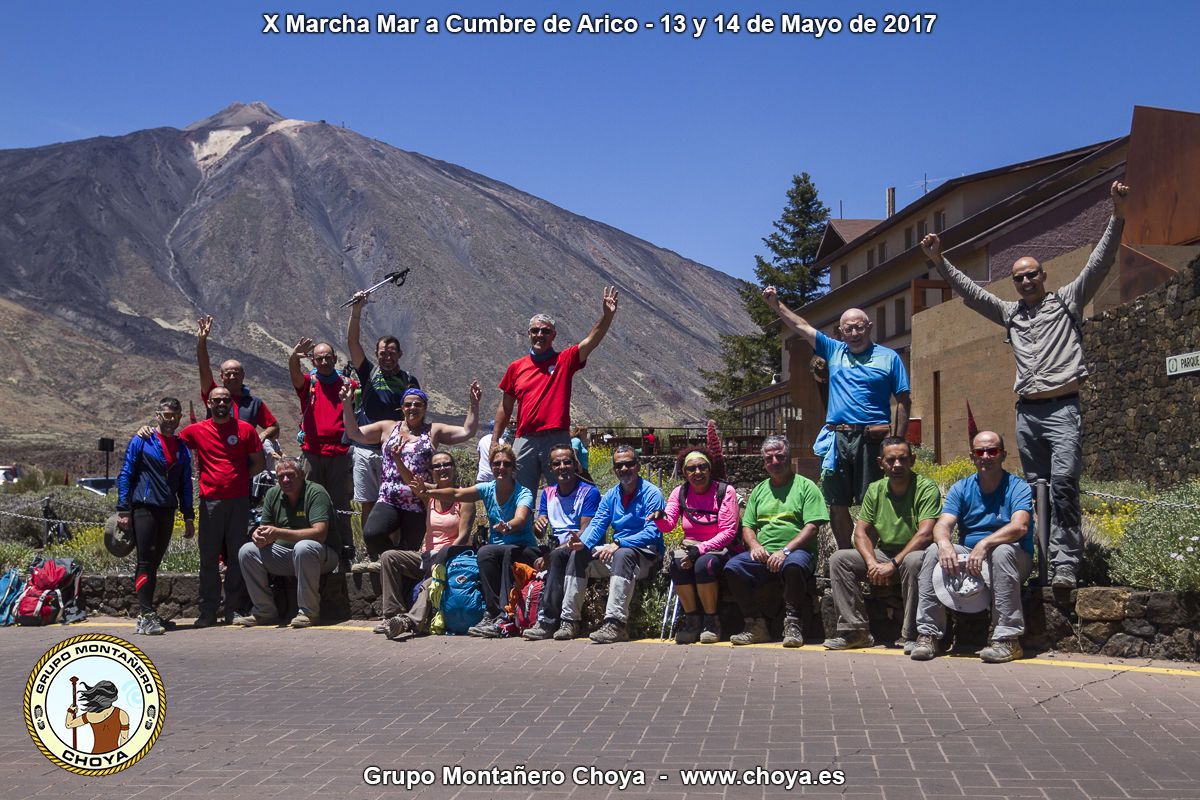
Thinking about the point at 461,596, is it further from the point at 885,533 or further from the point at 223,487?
the point at 885,533

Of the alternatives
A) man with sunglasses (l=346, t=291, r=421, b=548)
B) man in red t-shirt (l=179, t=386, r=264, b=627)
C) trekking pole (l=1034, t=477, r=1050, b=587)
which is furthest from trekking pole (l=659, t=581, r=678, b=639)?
man in red t-shirt (l=179, t=386, r=264, b=627)

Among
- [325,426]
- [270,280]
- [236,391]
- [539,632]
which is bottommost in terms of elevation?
[539,632]

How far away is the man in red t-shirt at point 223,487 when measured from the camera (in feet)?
35.3

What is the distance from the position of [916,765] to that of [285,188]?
17140 cm

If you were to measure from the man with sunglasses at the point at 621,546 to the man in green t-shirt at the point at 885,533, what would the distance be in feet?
5.16

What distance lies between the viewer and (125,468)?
35.1 ft

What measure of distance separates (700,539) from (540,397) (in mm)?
1863

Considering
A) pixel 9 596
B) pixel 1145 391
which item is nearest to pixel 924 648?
pixel 9 596

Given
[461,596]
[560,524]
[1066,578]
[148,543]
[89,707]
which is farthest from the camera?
[148,543]

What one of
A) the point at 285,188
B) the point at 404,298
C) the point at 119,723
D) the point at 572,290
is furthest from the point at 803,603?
the point at 285,188

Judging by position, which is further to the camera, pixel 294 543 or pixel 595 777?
pixel 294 543

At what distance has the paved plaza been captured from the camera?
5227 mm

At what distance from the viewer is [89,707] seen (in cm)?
557

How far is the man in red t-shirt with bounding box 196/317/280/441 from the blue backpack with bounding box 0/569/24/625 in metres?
2.56
